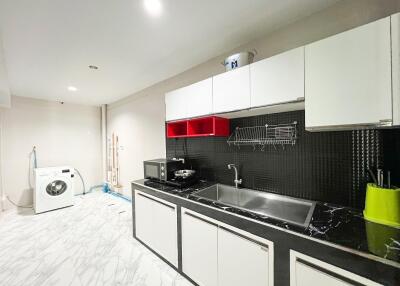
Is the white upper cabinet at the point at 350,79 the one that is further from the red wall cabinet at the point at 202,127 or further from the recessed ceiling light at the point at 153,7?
the recessed ceiling light at the point at 153,7

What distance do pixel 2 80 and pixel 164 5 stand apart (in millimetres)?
2684

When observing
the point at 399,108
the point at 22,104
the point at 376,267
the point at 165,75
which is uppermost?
the point at 165,75

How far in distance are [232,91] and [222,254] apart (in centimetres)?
150

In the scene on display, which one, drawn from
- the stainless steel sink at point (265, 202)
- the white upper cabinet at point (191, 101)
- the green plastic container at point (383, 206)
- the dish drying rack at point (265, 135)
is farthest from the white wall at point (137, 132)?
the green plastic container at point (383, 206)

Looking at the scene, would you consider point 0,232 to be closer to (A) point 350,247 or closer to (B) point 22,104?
(B) point 22,104

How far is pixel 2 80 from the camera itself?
246 cm

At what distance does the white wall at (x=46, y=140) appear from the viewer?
381 centimetres

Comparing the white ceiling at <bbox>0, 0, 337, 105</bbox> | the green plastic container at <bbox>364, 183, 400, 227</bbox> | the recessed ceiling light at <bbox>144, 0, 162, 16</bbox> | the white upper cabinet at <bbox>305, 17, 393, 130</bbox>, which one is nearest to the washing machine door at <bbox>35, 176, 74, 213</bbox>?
the white ceiling at <bbox>0, 0, 337, 105</bbox>

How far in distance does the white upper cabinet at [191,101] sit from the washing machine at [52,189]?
314 cm

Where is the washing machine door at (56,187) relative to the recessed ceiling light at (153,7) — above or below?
below

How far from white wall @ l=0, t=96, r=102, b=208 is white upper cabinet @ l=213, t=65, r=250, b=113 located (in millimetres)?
4524

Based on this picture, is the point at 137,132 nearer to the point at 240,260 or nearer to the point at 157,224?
the point at 157,224

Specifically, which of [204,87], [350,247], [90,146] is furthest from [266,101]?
[90,146]

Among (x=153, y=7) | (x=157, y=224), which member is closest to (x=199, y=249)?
(x=157, y=224)
